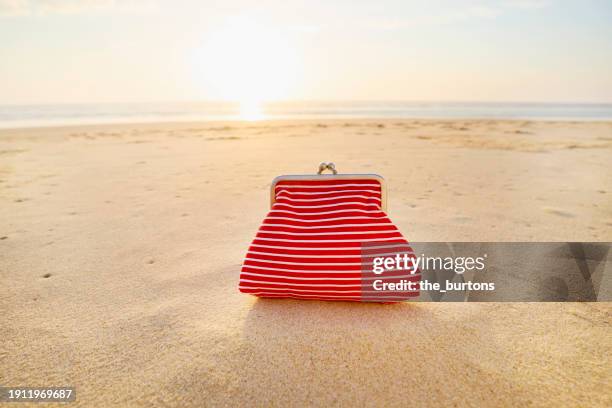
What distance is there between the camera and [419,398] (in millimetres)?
1379

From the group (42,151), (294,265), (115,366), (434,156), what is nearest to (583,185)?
(434,156)

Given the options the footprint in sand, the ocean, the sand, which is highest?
the ocean

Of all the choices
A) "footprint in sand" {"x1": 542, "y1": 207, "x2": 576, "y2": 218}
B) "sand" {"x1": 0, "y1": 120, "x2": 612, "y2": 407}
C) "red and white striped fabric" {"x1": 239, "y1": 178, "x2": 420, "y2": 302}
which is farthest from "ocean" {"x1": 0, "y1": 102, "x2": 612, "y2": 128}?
"footprint in sand" {"x1": 542, "y1": 207, "x2": 576, "y2": 218}

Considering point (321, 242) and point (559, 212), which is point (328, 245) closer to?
point (321, 242)

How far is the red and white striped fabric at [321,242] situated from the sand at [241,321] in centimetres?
11

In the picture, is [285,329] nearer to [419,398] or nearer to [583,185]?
[419,398]

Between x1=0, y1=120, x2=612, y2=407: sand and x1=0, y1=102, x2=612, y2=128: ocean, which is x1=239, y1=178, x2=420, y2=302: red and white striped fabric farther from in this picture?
x1=0, y1=102, x2=612, y2=128: ocean

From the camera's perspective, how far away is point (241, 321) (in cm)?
188

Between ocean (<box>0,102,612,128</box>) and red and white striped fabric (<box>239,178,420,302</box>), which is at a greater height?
ocean (<box>0,102,612,128</box>)

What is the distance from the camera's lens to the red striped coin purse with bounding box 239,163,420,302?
6.29 feet

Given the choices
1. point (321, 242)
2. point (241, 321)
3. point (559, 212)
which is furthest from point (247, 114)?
point (241, 321)

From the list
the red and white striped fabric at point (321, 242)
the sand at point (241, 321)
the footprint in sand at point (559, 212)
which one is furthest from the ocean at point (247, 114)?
the footprint in sand at point (559, 212)

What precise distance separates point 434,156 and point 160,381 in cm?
632

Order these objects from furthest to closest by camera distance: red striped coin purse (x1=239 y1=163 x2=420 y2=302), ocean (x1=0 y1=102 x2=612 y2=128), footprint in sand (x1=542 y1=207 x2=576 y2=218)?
ocean (x1=0 y1=102 x2=612 y2=128)
footprint in sand (x1=542 y1=207 x2=576 y2=218)
red striped coin purse (x1=239 y1=163 x2=420 y2=302)
